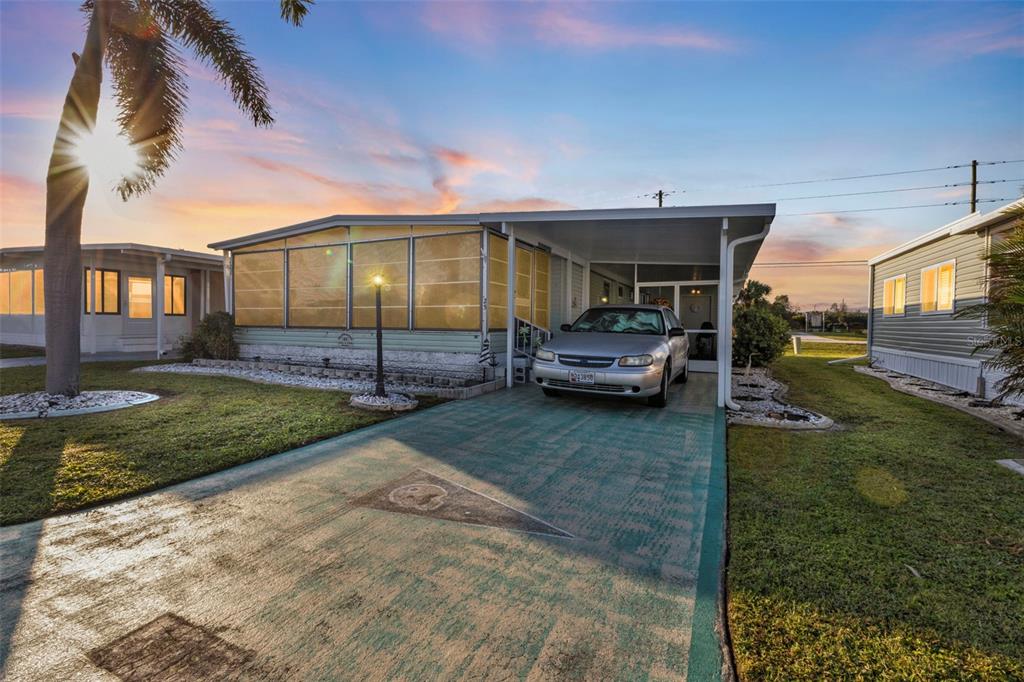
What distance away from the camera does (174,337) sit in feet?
56.5

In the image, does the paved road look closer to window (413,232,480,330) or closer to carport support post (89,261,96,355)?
carport support post (89,261,96,355)

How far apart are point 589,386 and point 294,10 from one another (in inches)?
334

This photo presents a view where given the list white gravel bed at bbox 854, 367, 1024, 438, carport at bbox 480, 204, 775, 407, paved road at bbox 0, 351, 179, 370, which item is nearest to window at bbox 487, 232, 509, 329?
carport at bbox 480, 204, 775, 407

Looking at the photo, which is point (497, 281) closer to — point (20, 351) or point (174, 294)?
point (174, 294)

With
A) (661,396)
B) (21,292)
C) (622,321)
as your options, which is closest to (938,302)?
(622,321)

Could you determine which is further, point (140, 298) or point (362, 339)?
point (140, 298)

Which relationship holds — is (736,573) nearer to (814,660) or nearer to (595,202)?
(814,660)

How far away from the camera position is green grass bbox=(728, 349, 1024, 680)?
1.89 metres

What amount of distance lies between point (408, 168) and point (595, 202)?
12122 millimetres

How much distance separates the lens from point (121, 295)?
16047 mm

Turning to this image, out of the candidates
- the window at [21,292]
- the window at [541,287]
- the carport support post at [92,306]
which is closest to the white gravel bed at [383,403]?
the window at [541,287]

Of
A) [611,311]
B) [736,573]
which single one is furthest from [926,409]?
[736,573]

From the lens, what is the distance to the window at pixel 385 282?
33.9 ft

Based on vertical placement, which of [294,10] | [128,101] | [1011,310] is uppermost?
[294,10]
